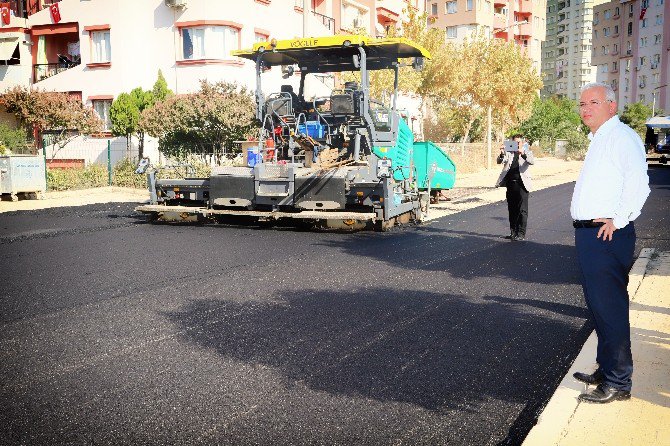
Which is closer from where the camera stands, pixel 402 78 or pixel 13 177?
pixel 13 177

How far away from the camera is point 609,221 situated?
13.2 ft

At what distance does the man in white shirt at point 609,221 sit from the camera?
13.2 ft

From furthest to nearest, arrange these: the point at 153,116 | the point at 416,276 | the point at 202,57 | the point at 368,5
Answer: the point at 368,5, the point at 202,57, the point at 153,116, the point at 416,276

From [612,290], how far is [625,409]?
686 mm

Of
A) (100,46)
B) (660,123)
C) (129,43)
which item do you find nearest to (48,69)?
(100,46)

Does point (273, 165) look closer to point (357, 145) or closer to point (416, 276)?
point (357, 145)

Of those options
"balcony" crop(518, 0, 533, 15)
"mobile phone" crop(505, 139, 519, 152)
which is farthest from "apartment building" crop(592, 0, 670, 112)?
"mobile phone" crop(505, 139, 519, 152)

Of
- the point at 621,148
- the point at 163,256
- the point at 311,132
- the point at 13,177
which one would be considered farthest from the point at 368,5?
the point at 621,148

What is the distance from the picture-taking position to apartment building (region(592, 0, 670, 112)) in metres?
84.1

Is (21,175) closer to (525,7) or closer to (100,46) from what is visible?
(100,46)

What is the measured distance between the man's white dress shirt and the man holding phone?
724 cm

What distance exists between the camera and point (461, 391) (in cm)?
438

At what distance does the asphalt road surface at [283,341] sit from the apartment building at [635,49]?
80389 mm

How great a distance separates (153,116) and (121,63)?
22.5 feet
